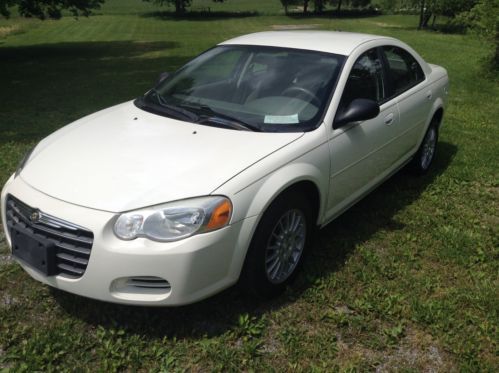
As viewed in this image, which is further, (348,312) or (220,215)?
(348,312)

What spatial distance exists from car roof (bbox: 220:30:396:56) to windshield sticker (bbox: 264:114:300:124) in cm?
79

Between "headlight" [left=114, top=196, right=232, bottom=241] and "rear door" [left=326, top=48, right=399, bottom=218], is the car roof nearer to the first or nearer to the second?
"rear door" [left=326, top=48, right=399, bottom=218]

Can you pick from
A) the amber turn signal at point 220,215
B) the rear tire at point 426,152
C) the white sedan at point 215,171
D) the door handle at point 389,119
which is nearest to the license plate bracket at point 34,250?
the white sedan at point 215,171

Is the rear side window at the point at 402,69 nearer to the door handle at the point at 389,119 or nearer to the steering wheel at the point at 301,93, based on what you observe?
the door handle at the point at 389,119

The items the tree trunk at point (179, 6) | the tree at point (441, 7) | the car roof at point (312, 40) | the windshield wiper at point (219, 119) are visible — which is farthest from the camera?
the tree trunk at point (179, 6)

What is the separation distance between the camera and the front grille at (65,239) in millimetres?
2582

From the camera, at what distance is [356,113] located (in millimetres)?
3447

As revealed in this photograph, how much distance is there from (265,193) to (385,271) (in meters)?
1.33

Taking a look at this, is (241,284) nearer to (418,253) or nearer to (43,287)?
(43,287)

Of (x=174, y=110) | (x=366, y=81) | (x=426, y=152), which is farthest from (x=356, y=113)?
(x=426, y=152)

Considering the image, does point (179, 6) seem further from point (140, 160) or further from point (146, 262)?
point (146, 262)

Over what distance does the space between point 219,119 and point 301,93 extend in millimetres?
634

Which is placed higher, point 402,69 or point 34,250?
point 402,69

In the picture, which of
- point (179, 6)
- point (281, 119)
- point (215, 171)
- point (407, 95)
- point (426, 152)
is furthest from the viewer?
point (179, 6)
